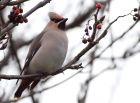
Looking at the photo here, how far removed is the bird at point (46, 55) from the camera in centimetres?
389

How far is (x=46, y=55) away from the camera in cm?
399

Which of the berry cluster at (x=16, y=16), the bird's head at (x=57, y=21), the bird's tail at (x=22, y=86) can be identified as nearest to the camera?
the berry cluster at (x=16, y=16)

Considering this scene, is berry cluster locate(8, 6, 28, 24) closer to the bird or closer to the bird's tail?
the bird

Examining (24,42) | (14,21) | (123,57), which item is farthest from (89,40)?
(24,42)

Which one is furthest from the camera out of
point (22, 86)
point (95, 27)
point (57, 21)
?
point (57, 21)

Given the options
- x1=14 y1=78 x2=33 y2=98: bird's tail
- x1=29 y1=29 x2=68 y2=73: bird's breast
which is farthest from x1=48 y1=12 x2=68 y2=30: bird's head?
x1=14 y1=78 x2=33 y2=98: bird's tail

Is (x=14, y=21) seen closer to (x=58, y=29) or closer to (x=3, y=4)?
(x=3, y=4)

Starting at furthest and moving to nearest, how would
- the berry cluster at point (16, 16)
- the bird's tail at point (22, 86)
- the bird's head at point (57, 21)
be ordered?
the bird's head at point (57, 21) < the bird's tail at point (22, 86) < the berry cluster at point (16, 16)

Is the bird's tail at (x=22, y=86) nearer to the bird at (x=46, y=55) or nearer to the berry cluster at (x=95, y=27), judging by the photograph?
the bird at (x=46, y=55)

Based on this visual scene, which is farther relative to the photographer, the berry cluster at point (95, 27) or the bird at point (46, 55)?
the bird at point (46, 55)

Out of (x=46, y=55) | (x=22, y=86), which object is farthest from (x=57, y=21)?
(x=22, y=86)

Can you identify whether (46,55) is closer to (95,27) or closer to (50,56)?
(50,56)

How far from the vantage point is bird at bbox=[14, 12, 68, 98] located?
3887 millimetres

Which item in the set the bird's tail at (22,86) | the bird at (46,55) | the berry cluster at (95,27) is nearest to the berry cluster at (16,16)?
the berry cluster at (95,27)
